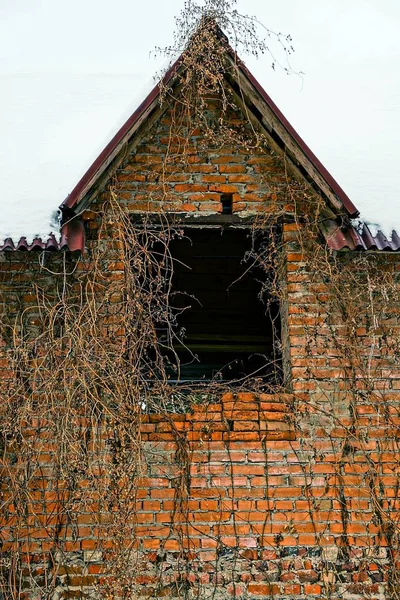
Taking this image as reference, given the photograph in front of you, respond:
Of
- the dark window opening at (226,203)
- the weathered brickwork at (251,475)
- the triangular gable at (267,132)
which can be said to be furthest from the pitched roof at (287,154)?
the dark window opening at (226,203)

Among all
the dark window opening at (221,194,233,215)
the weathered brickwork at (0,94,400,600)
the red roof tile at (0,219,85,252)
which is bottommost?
the weathered brickwork at (0,94,400,600)

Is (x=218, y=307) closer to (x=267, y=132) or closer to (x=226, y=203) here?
(x=226, y=203)

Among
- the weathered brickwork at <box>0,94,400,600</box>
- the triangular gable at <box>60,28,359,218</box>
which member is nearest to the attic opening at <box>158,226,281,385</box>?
the triangular gable at <box>60,28,359,218</box>

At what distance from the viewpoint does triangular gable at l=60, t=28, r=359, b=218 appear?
20.0 feet

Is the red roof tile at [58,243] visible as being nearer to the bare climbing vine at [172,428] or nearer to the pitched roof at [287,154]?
the pitched roof at [287,154]

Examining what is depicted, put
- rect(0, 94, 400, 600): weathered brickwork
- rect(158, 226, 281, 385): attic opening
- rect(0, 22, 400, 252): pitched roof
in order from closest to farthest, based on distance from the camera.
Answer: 1. rect(0, 94, 400, 600): weathered brickwork
2. rect(0, 22, 400, 252): pitched roof
3. rect(158, 226, 281, 385): attic opening

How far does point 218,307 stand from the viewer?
9078 mm

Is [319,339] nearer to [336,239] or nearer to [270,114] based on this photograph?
[336,239]

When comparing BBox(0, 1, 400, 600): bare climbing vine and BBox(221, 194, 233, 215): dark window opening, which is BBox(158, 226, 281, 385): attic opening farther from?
BBox(0, 1, 400, 600): bare climbing vine

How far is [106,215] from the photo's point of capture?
249 inches

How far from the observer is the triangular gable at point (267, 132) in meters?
6.09

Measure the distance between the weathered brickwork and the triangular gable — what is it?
0.33 m

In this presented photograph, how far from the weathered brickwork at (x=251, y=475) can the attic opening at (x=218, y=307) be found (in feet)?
5.41

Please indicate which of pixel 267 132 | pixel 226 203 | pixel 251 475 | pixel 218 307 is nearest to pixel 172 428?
pixel 251 475
